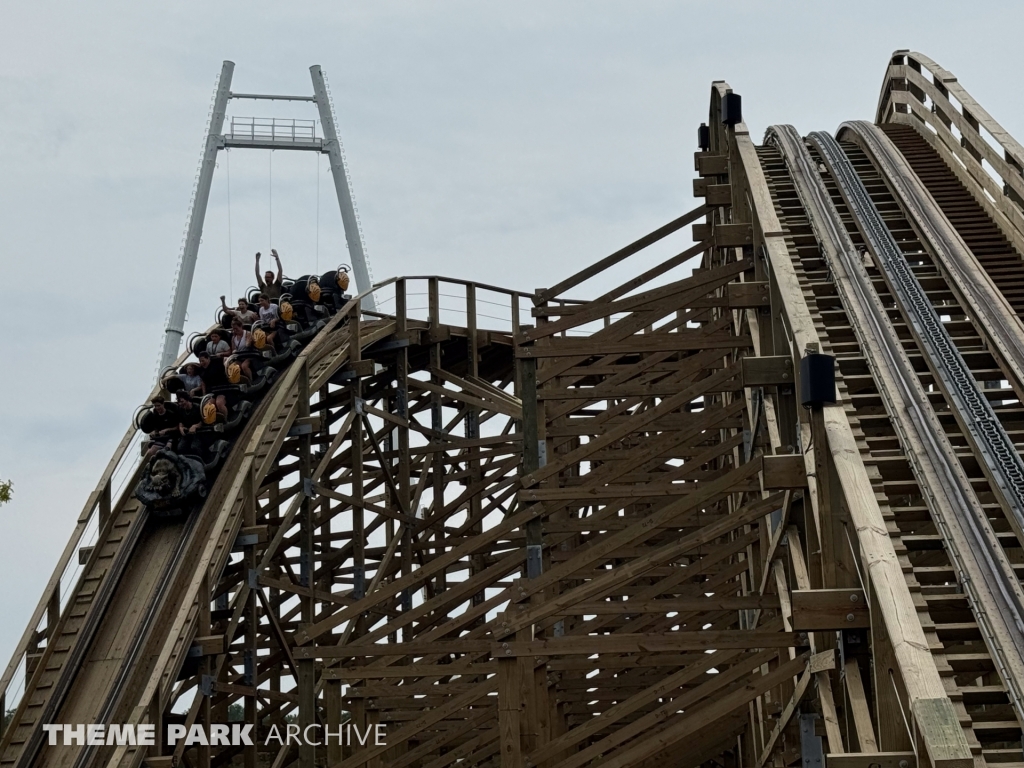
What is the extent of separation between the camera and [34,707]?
12.4 meters

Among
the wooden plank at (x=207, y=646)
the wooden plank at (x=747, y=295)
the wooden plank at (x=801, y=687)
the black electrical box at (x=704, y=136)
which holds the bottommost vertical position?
the wooden plank at (x=801, y=687)

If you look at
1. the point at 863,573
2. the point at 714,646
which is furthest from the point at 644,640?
the point at 863,573

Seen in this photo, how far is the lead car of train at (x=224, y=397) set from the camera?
46.4ft

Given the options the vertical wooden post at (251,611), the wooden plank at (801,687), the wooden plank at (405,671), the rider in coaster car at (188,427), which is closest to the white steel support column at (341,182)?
the rider in coaster car at (188,427)

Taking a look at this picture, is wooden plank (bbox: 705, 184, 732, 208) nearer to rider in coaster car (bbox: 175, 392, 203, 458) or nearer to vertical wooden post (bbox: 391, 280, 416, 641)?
vertical wooden post (bbox: 391, 280, 416, 641)

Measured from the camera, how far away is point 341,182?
Answer: 28.0 m

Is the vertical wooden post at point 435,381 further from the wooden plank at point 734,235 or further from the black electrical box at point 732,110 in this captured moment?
the wooden plank at point 734,235

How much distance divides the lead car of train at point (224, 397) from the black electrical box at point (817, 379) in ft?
30.0

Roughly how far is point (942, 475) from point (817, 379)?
60.7 inches

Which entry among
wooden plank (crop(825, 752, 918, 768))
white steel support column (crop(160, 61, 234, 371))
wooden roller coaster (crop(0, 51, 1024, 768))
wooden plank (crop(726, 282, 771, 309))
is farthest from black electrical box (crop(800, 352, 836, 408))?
white steel support column (crop(160, 61, 234, 371))

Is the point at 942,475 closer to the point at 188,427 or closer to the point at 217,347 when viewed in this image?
the point at 188,427

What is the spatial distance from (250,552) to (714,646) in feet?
20.1

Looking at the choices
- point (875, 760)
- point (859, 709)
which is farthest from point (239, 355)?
point (875, 760)

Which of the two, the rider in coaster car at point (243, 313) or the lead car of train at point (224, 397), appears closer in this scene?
the lead car of train at point (224, 397)
